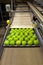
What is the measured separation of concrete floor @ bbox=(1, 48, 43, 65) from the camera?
4.62 feet

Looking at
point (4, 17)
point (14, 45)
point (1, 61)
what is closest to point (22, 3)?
point (4, 17)

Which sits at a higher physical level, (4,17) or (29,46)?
(4,17)

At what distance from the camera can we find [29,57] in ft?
4.96

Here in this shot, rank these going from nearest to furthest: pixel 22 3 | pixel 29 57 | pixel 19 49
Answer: pixel 29 57 < pixel 19 49 < pixel 22 3

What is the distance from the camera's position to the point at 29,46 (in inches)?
70.9

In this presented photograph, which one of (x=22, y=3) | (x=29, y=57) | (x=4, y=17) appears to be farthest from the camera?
(x=4, y=17)

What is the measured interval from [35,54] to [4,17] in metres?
5.99

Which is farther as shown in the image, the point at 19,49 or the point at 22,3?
the point at 22,3

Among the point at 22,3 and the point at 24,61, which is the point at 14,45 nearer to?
the point at 24,61

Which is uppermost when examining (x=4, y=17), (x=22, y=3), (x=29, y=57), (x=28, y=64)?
(x=4, y=17)

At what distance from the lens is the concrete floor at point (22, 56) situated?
1.41m

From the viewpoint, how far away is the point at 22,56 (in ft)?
5.05

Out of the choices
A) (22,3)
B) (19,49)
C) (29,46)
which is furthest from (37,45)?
(22,3)

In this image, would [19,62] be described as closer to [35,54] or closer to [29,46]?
[35,54]
